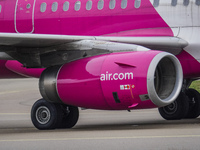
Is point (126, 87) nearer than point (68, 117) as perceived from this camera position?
Yes

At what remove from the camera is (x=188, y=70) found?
1342cm

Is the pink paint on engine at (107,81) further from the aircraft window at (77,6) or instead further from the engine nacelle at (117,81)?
the aircraft window at (77,6)

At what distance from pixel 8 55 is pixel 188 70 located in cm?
400

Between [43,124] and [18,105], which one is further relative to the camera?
[18,105]

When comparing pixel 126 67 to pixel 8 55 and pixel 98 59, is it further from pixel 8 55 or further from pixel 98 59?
pixel 8 55

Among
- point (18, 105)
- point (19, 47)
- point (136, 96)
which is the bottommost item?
point (18, 105)

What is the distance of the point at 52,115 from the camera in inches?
512

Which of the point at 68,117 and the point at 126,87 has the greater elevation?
the point at 126,87

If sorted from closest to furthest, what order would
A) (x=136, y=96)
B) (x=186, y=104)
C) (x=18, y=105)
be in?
(x=136, y=96) < (x=186, y=104) < (x=18, y=105)

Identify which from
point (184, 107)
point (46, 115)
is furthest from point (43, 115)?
point (184, 107)

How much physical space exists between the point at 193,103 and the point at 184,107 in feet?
2.25

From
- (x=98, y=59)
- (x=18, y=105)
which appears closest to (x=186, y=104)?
(x=98, y=59)

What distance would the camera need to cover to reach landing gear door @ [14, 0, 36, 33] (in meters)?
15.1

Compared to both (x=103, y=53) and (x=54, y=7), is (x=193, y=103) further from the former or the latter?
(x=103, y=53)
